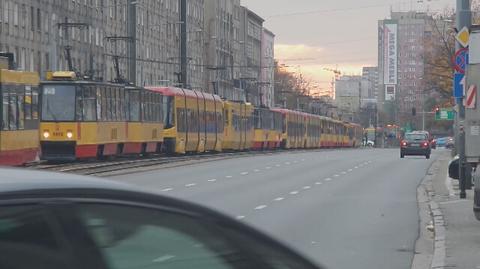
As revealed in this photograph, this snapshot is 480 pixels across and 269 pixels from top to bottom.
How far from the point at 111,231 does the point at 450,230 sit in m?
12.2

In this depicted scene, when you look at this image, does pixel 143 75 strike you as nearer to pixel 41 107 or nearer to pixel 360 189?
pixel 41 107

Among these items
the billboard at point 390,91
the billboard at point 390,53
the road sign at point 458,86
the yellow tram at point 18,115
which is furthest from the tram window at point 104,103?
the billboard at point 390,53

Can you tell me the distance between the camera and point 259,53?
474ft

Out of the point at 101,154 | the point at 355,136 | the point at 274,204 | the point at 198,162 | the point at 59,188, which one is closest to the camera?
the point at 59,188

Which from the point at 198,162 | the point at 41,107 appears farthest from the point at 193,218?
the point at 198,162

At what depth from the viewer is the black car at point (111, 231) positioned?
10.1ft

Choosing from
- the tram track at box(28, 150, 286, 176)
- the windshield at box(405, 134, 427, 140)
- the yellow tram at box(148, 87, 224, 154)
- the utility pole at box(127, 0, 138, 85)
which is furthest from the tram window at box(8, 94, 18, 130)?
the utility pole at box(127, 0, 138, 85)

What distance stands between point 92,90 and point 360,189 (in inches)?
494

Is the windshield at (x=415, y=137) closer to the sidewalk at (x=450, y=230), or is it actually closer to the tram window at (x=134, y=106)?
the tram window at (x=134, y=106)

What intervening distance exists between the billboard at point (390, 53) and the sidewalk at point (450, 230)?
5701 inches

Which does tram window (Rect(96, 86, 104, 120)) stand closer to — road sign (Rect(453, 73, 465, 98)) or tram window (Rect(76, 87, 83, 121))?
tram window (Rect(76, 87, 83, 121))

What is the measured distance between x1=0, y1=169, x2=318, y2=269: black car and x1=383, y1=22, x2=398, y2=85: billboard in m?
165

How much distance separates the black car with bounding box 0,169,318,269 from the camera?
3.07 m

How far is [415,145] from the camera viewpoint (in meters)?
55.2
